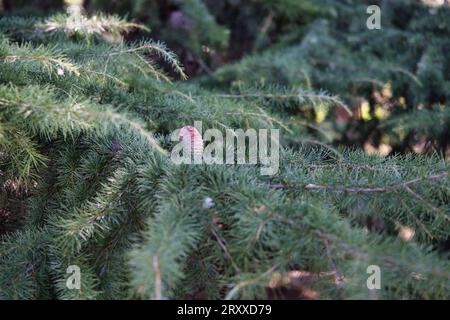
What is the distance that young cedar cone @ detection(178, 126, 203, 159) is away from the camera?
2.68 ft

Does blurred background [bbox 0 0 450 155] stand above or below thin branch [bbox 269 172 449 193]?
above

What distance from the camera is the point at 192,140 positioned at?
2.71 feet

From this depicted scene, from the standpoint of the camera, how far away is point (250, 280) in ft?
1.93

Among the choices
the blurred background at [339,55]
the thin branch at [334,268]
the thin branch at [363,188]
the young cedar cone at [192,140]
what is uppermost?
the blurred background at [339,55]

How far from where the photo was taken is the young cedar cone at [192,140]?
816 millimetres

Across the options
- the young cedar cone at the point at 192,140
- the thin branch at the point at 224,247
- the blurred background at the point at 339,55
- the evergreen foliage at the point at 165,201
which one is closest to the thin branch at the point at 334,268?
the evergreen foliage at the point at 165,201

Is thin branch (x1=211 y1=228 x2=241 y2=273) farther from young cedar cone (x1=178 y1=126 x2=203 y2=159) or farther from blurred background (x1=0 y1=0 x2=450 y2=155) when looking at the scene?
blurred background (x1=0 y1=0 x2=450 y2=155)

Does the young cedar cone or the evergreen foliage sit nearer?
the evergreen foliage

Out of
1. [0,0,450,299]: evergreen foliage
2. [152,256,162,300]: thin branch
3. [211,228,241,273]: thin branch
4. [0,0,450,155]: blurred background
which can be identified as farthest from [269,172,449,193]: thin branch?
[0,0,450,155]: blurred background

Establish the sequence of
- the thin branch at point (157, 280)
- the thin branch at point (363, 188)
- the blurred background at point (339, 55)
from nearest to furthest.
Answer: the thin branch at point (157, 280), the thin branch at point (363, 188), the blurred background at point (339, 55)

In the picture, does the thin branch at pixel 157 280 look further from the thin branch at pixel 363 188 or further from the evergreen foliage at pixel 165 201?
the thin branch at pixel 363 188

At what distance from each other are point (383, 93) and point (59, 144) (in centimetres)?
125

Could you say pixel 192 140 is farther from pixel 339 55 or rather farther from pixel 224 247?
pixel 339 55

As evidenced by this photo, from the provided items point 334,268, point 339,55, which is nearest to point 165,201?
point 334,268
